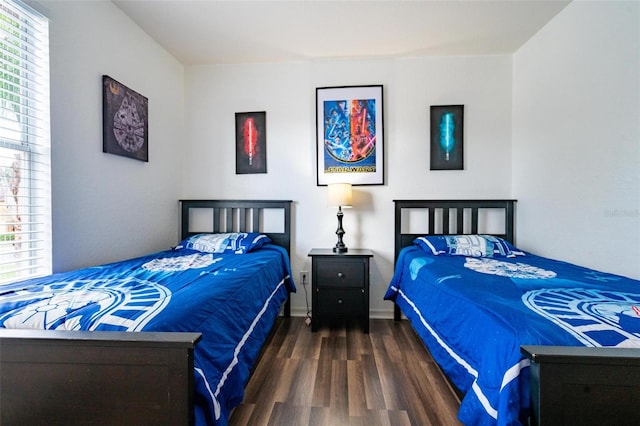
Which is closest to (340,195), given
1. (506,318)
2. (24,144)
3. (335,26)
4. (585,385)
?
(335,26)

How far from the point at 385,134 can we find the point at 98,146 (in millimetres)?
2235

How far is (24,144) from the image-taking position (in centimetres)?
136

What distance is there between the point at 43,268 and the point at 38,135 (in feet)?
2.34

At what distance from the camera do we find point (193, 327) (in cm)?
89

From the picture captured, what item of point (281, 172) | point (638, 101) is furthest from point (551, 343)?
point (281, 172)

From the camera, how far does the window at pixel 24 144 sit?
1.28 meters

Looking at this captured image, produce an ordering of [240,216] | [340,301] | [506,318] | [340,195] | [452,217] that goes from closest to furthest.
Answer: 1. [506,318]
2. [340,301]
3. [340,195]
4. [452,217]
5. [240,216]

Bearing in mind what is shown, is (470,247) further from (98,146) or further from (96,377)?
(98,146)

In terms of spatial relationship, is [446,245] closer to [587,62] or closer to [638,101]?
[638,101]

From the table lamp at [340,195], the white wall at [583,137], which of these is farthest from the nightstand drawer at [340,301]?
the white wall at [583,137]

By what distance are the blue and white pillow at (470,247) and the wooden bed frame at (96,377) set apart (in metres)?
1.91

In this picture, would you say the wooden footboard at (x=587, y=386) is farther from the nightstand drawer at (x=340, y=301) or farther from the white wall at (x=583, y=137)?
the nightstand drawer at (x=340, y=301)

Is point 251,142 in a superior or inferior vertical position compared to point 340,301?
superior

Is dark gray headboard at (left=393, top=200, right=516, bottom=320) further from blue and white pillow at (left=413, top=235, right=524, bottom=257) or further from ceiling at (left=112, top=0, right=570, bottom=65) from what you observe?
ceiling at (left=112, top=0, right=570, bottom=65)
